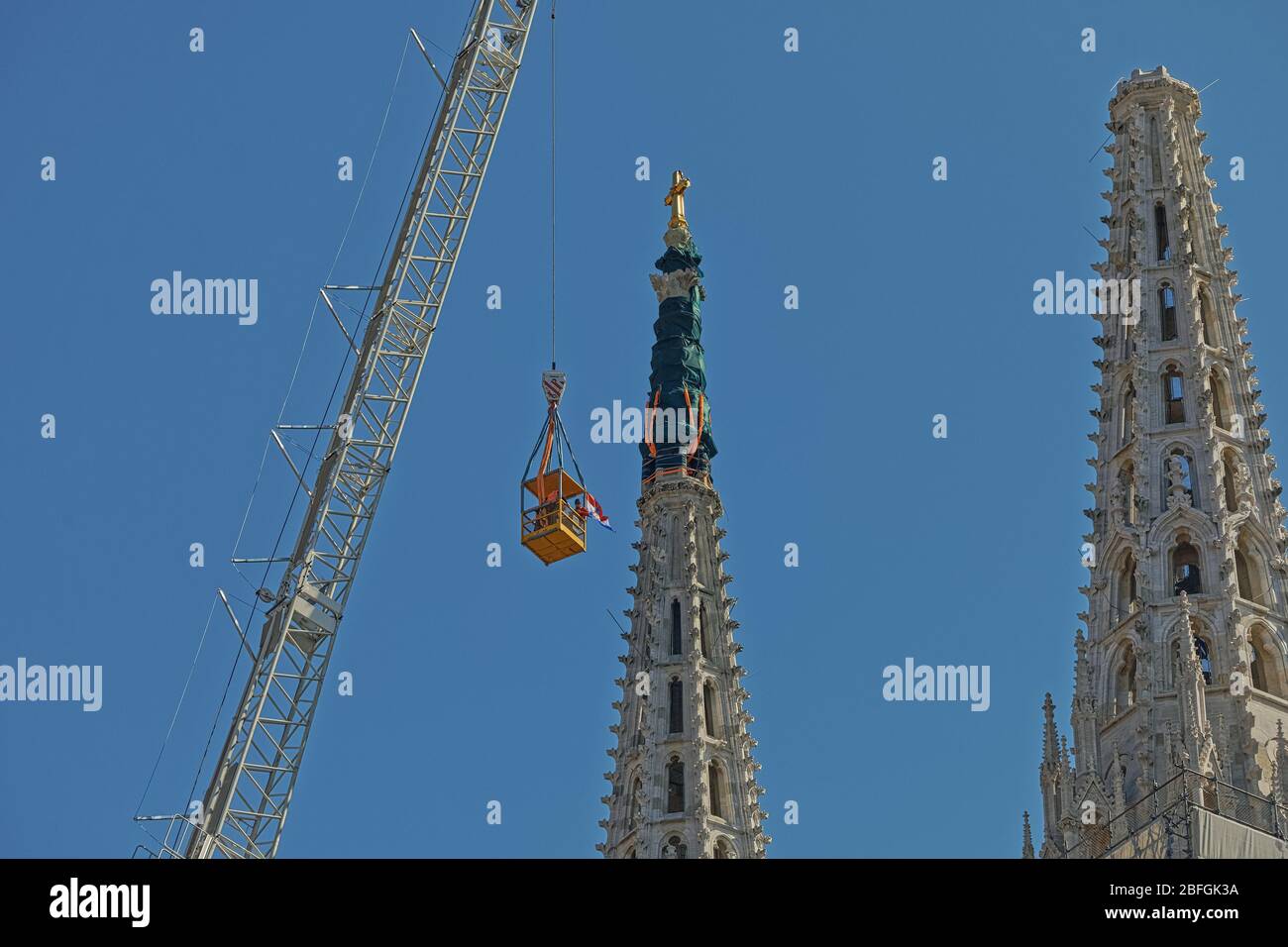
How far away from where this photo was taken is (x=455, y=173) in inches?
4200

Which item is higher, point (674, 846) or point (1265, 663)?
point (674, 846)

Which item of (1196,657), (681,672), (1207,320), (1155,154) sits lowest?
(1196,657)

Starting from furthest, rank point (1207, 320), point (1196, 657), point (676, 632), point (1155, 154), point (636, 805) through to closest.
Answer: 1. point (676, 632)
2. point (636, 805)
3. point (1155, 154)
4. point (1207, 320)
5. point (1196, 657)

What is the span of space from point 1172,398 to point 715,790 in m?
29.4

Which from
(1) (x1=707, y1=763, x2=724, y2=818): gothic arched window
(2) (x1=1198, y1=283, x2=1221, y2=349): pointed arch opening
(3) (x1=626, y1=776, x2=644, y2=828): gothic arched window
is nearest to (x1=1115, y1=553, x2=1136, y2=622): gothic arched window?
(2) (x1=1198, y1=283, x2=1221, y2=349): pointed arch opening

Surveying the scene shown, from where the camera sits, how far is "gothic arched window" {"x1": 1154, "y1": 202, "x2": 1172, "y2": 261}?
101 meters

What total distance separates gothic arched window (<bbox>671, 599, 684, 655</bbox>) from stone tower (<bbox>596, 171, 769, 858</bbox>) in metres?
0.04

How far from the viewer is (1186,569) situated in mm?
93062

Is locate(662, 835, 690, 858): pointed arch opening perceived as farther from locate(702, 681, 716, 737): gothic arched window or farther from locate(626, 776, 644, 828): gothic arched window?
locate(702, 681, 716, 737): gothic arched window

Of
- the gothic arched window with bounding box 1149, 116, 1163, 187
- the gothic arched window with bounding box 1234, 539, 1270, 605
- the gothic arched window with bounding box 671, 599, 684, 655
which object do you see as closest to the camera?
the gothic arched window with bounding box 1234, 539, 1270, 605

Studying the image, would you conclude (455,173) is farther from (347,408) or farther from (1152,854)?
(1152,854)

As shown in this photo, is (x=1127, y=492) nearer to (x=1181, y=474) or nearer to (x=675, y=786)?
(x=1181, y=474)

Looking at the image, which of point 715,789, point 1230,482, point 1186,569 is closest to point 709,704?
point 715,789

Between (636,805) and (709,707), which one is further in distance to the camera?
(709,707)
